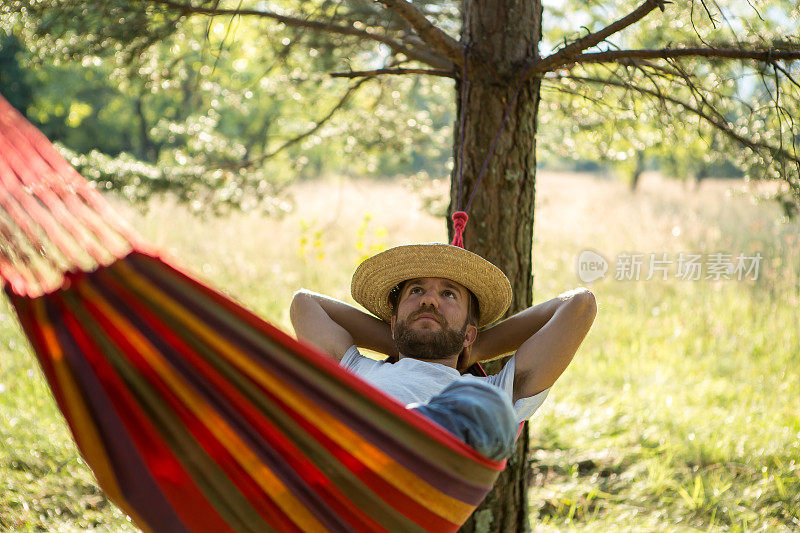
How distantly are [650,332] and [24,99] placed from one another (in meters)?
13.8

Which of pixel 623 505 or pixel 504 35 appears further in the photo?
pixel 623 505

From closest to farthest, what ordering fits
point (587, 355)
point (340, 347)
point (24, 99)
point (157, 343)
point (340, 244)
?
point (157, 343) → point (340, 347) → point (587, 355) → point (340, 244) → point (24, 99)

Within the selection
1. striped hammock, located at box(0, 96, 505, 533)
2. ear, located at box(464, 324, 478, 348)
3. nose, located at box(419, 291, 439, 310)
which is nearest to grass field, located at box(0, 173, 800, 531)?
ear, located at box(464, 324, 478, 348)

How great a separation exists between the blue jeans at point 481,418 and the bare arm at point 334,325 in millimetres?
714

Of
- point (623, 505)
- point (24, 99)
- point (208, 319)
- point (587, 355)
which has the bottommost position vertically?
point (623, 505)

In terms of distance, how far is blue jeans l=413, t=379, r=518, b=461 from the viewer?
54.2 inches

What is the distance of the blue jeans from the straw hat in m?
0.58

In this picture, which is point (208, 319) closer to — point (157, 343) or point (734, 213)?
point (157, 343)

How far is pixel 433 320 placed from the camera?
194 cm

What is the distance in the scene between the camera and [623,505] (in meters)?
2.96

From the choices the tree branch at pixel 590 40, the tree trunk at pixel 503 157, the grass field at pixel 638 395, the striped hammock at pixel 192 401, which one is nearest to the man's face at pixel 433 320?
the tree trunk at pixel 503 157

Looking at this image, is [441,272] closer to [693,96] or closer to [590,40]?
[590,40]

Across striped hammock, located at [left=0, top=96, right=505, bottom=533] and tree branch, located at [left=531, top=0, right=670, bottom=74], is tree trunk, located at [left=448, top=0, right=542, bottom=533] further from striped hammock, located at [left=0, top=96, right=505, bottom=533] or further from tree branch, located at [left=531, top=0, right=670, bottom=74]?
striped hammock, located at [left=0, top=96, right=505, bottom=533]

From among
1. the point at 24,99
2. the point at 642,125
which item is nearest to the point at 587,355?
the point at 642,125
